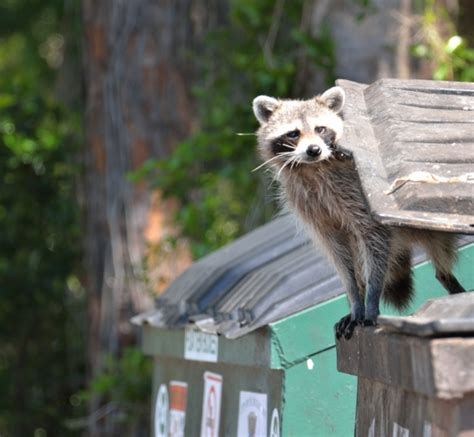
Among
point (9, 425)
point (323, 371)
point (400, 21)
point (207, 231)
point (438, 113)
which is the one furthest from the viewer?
point (9, 425)

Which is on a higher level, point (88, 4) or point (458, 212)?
point (88, 4)

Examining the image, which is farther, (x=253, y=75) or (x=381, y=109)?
(x=253, y=75)

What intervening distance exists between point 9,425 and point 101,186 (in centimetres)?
242

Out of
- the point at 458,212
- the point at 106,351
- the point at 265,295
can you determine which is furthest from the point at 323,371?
the point at 106,351

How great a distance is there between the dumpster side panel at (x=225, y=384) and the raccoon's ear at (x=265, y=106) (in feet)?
3.47

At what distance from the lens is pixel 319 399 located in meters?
4.67

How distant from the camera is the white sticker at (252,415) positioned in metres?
4.79

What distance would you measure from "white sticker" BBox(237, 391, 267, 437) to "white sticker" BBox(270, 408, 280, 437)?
0.26 feet

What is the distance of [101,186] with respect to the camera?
35.2ft

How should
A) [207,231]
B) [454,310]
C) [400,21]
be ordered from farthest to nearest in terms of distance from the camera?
1. [207,231]
2. [400,21]
3. [454,310]

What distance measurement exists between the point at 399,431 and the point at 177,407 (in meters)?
→ 2.80

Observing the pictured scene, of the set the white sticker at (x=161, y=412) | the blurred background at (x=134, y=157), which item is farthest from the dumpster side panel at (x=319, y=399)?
the blurred background at (x=134, y=157)

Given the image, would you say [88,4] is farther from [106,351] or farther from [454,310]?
[454,310]

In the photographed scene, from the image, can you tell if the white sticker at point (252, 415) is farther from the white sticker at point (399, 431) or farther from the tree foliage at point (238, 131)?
the tree foliage at point (238, 131)
